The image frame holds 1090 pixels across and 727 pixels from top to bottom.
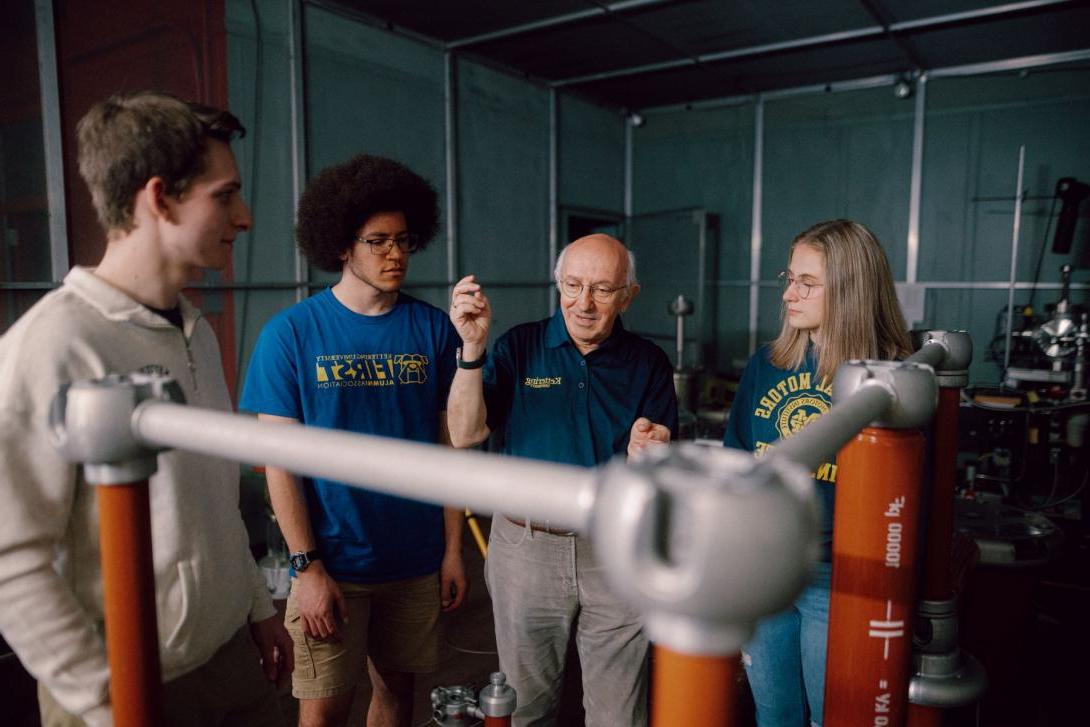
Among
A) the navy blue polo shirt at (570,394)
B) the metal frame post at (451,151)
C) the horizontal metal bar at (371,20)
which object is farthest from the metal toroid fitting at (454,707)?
the horizontal metal bar at (371,20)

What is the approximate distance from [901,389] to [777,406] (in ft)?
3.75

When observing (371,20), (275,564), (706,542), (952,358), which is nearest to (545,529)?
(952,358)

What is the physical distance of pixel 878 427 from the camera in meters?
0.66

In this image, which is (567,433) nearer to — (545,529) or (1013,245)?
(545,529)

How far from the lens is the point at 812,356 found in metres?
1.75

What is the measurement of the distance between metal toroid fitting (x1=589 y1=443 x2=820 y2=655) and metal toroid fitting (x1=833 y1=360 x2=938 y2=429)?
0.34 metres

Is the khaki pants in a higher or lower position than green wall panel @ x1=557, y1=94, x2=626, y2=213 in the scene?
lower

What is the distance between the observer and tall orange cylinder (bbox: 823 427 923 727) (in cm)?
67

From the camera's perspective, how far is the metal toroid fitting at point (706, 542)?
0.32 meters

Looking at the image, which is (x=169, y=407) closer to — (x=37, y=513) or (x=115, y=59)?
(x=37, y=513)

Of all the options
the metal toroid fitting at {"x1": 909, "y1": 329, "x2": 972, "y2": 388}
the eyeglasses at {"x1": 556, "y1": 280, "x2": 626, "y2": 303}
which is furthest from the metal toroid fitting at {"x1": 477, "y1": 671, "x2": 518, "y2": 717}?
the metal toroid fitting at {"x1": 909, "y1": 329, "x2": 972, "y2": 388}

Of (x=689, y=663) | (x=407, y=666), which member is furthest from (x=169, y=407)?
(x=407, y=666)

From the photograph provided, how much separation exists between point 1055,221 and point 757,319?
257 cm

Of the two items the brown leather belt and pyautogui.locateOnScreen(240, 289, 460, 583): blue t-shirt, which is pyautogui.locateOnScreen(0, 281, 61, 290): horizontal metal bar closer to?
pyautogui.locateOnScreen(240, 289, 460, 583): blue t-shirt
